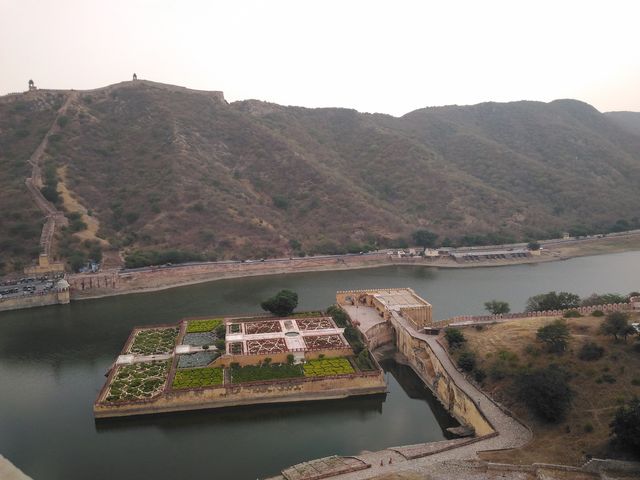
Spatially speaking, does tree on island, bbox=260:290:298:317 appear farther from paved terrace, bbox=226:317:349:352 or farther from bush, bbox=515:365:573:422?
bush, bbox=515:365:573:422

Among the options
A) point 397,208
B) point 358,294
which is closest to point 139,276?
point 358,294

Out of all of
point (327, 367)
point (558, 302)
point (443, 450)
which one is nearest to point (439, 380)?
point (327, 367)

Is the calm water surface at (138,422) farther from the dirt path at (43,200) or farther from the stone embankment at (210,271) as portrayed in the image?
the dirt path at (43,200)

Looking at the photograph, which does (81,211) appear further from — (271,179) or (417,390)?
(417,390)

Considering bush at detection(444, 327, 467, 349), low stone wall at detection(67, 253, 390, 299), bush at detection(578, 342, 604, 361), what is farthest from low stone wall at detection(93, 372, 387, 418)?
low stone wall at detection(67, 253, 390, 299)

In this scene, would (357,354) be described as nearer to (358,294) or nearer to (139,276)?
(358,294)

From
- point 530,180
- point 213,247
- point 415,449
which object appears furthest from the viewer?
point 530,180
